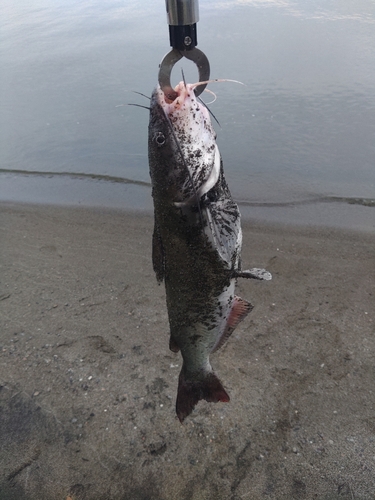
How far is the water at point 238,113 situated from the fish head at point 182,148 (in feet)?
→ 15.5

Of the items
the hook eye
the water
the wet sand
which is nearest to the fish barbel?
the hook eye

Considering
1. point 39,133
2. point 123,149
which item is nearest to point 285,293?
point 123,149

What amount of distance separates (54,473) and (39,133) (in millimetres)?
8434

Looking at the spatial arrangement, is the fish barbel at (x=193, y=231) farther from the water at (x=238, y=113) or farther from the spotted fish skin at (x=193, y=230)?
the water at (x=238, y=113)

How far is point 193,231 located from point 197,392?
1.37 meters

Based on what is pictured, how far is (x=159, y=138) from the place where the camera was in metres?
2.32

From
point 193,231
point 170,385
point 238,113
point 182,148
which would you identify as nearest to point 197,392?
point 170,385

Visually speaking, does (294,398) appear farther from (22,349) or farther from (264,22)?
(264,22)

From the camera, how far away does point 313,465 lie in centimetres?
344

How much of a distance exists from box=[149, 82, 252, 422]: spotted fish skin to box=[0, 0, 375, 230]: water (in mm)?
4298

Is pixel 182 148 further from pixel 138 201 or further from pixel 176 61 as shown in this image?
pixel 138 201

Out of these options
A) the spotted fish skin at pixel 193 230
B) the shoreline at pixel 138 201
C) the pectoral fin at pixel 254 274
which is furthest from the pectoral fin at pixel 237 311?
the shoreline at pixel 138 201

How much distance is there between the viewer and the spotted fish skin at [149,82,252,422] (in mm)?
2299

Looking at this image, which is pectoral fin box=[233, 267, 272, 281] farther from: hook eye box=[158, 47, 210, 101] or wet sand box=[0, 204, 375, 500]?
wet sand box=[0, 204, 375, 500]
